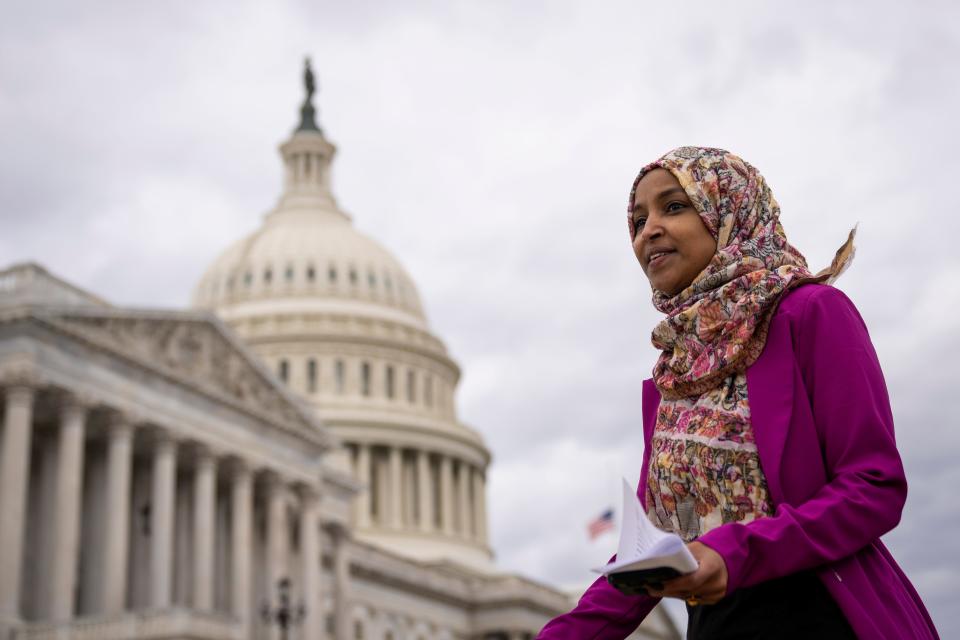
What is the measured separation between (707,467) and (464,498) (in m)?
96.8

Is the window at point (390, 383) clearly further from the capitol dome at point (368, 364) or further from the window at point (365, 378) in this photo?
the window at point (365, 378)

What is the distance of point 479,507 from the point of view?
103 metres

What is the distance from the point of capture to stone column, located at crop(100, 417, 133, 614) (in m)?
44.1

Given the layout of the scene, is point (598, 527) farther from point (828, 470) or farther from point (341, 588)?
point (828, 470)

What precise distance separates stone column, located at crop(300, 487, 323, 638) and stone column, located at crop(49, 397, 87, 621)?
43.4ft

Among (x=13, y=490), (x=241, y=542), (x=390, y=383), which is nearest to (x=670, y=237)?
(x=13, y=490)

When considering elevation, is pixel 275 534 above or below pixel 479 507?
below

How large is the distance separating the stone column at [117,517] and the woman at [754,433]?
41.9 meters

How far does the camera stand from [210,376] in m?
52.3

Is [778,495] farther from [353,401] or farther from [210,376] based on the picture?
[353,401]

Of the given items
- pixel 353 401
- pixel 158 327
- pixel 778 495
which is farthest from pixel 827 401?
pixel 353 401

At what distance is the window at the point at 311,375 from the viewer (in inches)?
3794

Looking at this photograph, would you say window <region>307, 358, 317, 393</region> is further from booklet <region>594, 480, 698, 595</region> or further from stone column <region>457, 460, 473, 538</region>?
booklet <region>594, 480, 698, 595</region>

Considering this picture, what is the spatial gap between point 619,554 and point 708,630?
519 mm
